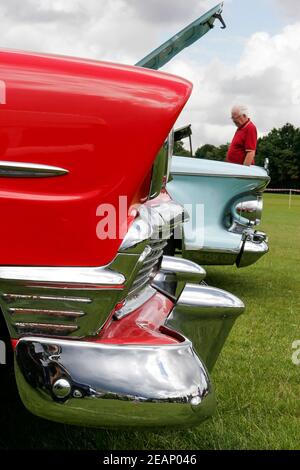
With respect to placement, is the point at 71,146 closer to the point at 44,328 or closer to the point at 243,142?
the point at 44,328

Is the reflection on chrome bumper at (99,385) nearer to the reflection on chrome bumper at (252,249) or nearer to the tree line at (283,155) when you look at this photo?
the reflection on chrome bumper at (252,249)

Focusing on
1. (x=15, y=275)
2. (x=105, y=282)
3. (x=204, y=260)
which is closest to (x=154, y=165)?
(x=105, y=282)

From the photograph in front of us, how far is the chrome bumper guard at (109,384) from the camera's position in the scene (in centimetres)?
148

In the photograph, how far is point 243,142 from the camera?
6.55 metres

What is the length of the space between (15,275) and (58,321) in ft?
0.53

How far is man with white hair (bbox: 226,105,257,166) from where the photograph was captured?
6495 mm

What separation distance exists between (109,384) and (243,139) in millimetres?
5368

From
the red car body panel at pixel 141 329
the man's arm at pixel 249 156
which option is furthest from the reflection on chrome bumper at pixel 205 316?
the man's arm at pixel 249 156

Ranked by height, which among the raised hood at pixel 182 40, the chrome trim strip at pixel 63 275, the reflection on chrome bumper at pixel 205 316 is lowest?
the reflection on chrome bumper at pixel 205 316

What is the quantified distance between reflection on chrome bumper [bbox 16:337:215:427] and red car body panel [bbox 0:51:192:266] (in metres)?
0.23

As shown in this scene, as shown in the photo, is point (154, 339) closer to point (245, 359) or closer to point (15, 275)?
point (15, 275)

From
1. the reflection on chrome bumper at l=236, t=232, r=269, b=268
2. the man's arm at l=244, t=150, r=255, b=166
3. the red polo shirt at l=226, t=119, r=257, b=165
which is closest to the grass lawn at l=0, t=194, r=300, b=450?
the reflection on chrome bumper at l=236, t=232, r=269, b=268

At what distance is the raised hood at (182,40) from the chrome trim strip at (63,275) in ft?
9.07

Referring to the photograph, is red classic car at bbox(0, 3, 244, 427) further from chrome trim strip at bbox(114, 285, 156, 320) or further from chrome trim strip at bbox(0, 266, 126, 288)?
chrome trim strip at bbox(114, 285, 156, 320)
